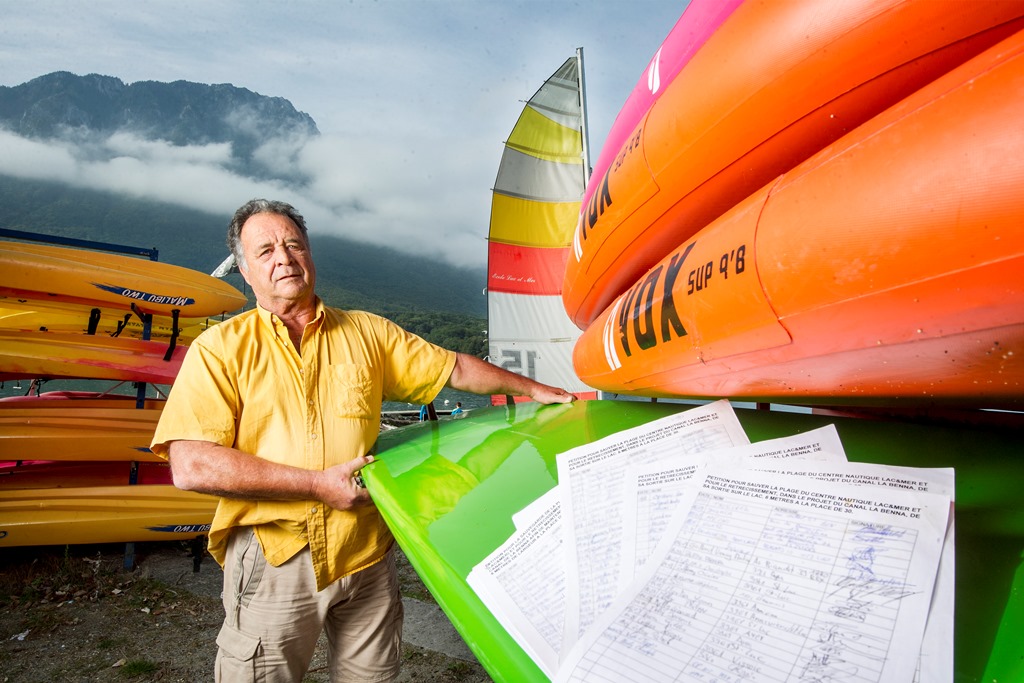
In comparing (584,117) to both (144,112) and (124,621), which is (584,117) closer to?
(124,621)

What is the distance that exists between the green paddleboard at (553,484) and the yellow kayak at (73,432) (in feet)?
10.2

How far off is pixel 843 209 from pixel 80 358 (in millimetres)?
4447

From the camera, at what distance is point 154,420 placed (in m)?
3.86

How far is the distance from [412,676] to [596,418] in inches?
69.9

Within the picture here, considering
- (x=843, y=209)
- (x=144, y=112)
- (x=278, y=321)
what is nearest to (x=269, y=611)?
(x=278, y=321)

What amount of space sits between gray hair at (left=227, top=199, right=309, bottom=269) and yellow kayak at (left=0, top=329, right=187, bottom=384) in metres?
2.63

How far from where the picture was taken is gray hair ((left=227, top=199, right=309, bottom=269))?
171 centimetres

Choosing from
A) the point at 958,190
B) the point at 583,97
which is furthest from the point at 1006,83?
the point at 583,97

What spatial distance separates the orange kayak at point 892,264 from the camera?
48 centimetres

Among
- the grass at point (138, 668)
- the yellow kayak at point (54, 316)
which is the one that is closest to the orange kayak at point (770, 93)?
the grass at point (138, 668)

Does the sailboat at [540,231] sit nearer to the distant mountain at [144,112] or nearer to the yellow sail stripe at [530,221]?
the yellow sail stripe at [530,221]

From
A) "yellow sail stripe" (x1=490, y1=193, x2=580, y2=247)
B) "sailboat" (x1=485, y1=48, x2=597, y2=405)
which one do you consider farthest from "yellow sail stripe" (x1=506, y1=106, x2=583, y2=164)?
"yellow sail stripe" (x1=490, y1=193, x2=580, y2=247)

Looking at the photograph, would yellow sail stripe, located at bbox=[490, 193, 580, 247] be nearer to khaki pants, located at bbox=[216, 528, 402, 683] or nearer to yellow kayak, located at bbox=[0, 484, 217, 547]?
yellow kayak, located at bbox=[0, 484, 217, 547]

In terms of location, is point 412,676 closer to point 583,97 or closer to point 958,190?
point 958,190
